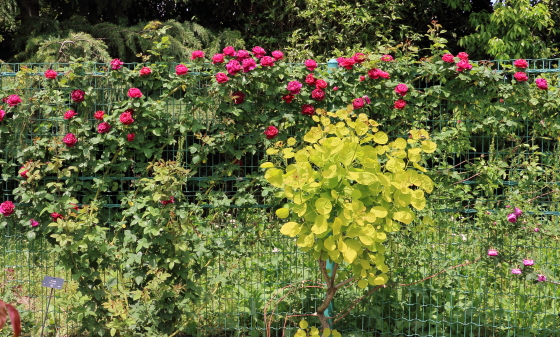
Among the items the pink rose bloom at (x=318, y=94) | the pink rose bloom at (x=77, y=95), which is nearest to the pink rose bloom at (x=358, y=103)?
the pink rose bloom at (x=318, y=94)

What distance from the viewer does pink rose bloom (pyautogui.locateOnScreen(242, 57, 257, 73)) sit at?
2934 millimetres

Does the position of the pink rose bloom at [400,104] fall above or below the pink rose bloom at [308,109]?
above

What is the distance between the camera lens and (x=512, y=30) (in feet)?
20.4

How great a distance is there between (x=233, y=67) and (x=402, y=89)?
87 centimetres

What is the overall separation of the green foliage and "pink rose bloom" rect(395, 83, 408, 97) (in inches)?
149

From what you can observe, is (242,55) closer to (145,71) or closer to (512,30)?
(145,71)

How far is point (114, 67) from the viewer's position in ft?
9.84

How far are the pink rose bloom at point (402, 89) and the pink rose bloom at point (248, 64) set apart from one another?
0.74 metres

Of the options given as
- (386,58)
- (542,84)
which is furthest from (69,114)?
(542,84)

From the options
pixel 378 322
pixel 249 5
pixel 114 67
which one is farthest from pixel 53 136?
pixel 249 5

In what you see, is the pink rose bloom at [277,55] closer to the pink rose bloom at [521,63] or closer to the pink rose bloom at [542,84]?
the pink rose bloom at [521,63]

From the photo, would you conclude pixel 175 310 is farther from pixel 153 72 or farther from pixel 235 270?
pixel 153 72

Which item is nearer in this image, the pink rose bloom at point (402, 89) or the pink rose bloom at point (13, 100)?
the pink rose bloom at point (402, 89)

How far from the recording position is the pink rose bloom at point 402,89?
9.57 feet
